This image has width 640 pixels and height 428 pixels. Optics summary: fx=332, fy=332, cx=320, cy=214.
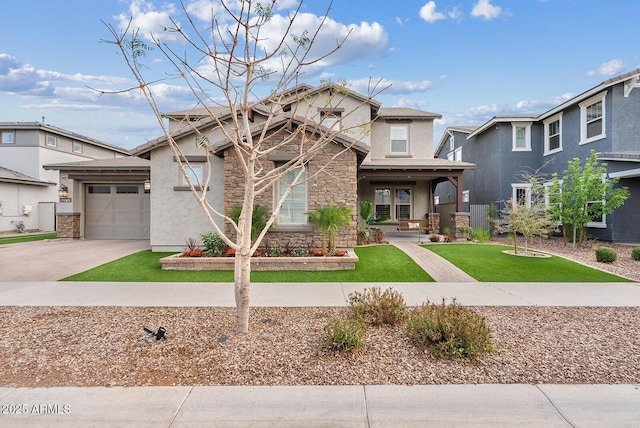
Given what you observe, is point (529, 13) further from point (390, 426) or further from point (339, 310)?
point (390, 426)

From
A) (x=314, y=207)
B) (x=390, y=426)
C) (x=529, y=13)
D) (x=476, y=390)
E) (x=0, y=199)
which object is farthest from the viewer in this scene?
(x=0, y=199)

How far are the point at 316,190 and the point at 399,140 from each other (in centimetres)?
822

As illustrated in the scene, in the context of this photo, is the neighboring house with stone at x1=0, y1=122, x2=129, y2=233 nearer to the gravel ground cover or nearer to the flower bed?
the flower bed

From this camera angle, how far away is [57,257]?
38.2 feet

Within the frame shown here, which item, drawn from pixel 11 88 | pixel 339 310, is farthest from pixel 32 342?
pixel 11 88

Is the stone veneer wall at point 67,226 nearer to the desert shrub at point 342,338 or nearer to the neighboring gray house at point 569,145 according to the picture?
the desert shrub at point 342,338

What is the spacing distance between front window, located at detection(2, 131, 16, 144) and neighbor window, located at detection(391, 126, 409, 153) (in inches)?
1041

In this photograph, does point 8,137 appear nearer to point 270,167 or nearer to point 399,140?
point 270,167

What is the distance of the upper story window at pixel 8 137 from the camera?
23.7m

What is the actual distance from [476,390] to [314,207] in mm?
8573

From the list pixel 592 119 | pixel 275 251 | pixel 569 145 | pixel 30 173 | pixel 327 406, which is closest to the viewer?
pixel 327 406

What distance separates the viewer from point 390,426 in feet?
9.50

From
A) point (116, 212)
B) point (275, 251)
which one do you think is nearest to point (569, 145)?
point (275, 251)

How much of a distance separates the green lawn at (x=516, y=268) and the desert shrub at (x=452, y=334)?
506 cm
